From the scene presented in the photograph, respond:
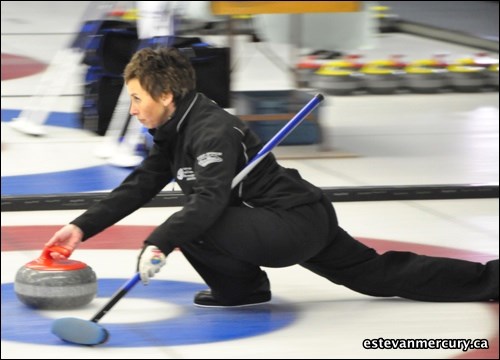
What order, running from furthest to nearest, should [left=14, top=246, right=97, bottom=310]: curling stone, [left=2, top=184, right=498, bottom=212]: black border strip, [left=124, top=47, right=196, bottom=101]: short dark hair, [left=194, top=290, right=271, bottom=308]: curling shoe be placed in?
[left=2, top=184, right=498, bottom=212]: black border strip → [left=194, top=290, right=271, bottom=308]: curling shoe → [left=14, top=246, right=97, bottom=310]: curling stone → [left=124, top=47, right=196, bottom=101]: short dark hair

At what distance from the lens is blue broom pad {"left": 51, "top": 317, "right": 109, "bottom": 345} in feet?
12.4

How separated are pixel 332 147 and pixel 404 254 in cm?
329

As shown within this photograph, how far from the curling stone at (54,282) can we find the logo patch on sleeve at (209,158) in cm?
60

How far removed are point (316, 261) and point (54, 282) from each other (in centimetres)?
92

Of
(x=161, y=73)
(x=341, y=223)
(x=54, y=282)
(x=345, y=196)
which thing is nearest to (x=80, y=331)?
(x=54, y=282)

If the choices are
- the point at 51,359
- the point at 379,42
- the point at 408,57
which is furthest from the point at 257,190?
the point at 379,42

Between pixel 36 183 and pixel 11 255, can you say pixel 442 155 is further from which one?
pixel 11 255

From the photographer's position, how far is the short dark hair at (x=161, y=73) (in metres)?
3.94

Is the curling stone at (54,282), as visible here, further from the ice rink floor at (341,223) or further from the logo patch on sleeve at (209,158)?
the logo patch on sleeve at (209,158)

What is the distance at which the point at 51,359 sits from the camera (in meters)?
3.66

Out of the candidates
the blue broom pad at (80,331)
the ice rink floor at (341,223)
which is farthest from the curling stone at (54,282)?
the blue broom pad at (80,331)

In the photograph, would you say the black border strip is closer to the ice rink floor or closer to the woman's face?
the ice rink floor

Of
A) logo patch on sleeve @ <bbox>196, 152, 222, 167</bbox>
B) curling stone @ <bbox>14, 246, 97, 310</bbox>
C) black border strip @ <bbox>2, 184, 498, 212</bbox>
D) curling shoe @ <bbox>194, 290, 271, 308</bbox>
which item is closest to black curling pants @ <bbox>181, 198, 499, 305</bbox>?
curling shoe @ <bbox>194, 290, 271, 308</bbox>

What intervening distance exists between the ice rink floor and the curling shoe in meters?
0.03
